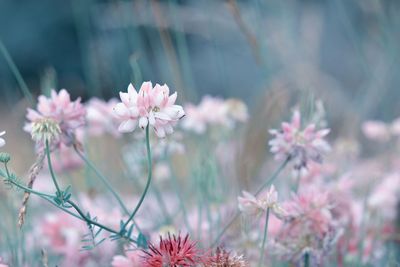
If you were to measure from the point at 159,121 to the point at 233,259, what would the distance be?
6.6 inches

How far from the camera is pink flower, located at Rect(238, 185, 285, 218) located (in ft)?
2.76

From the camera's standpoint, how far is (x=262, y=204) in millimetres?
841

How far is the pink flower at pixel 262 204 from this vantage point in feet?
2.76

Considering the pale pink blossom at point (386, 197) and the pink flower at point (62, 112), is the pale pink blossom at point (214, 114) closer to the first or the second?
the pale pink blossom at point (386, 197)

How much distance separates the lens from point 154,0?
1.50 m

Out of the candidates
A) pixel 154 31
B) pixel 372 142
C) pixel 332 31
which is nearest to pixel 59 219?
pixel 372 142

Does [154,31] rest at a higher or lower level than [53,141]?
higher

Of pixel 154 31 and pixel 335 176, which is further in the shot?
pixel 154 31

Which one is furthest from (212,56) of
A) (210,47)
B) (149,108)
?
(149,108)

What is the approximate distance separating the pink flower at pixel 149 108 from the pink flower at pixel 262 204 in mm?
136

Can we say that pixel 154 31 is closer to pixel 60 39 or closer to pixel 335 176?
pixel 60 39

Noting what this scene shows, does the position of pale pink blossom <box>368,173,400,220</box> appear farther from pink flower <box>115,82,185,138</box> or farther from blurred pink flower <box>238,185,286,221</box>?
pink flower <box>115,82,185,138</box>

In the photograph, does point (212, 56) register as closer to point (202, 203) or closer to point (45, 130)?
point (202, 203)

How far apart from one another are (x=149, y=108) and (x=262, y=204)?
177 mm
